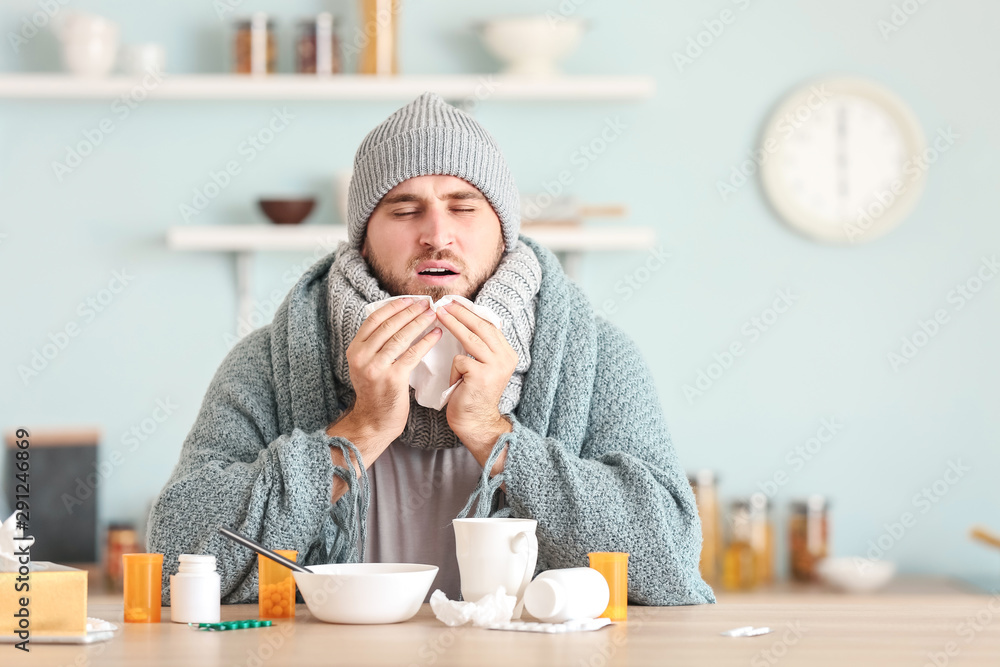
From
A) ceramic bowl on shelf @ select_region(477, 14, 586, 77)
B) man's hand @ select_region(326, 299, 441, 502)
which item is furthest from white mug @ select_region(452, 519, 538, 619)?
ceramic bowl on shelf @ select_region(477, 14, 586, 77)

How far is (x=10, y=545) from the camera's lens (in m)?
0.99

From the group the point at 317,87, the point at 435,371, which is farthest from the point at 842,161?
the point at 435,371

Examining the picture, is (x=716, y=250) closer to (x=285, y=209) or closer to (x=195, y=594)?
(x=285, y=209)

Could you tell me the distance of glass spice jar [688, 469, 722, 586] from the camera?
2914 millimetres

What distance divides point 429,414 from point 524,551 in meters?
0.50

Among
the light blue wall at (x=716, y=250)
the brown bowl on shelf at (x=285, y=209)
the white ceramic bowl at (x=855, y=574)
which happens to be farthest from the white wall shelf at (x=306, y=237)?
the white ceramic bowl at (x=855, y=574)

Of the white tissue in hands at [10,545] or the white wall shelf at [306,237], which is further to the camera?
the white wall shelf at [306,237]

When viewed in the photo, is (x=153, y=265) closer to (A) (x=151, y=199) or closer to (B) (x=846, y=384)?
(A) (x=151, y=199)

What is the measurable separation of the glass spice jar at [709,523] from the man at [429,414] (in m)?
1.37

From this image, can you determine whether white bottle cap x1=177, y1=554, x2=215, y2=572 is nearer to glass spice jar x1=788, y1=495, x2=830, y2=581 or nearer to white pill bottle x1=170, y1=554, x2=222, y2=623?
white pill bottle x1=170, y1=554, x2=222, y2=623

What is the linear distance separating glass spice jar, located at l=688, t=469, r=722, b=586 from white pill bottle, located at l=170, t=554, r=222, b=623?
78.1 inches

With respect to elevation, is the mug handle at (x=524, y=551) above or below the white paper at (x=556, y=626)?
above

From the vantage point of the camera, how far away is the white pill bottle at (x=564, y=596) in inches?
40.6

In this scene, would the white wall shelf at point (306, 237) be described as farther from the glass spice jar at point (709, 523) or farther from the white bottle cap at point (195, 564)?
the white bottle cap at point (195, 564)
